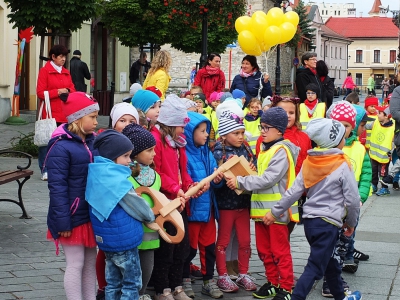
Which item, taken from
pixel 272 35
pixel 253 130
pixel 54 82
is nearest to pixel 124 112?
pixel 253 130

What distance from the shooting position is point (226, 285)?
22.3ft

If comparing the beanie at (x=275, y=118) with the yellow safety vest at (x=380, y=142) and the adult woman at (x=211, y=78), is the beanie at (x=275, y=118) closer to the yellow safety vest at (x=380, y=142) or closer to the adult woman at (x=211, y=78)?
the adult woman at (x=211, y=78)

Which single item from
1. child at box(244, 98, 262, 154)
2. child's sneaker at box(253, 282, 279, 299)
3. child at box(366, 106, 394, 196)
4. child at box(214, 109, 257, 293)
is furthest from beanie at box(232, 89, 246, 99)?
child's sneaker at box(253, 282, 279, 299)

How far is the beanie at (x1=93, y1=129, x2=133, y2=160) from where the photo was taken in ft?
17.9

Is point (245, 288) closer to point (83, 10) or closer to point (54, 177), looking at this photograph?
point (54, 177)

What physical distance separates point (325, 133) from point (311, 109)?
4665mm

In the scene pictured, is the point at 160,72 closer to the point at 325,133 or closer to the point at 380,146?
the point at 380,146

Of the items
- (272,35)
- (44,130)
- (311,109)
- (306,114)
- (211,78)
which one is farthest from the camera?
(272,35)

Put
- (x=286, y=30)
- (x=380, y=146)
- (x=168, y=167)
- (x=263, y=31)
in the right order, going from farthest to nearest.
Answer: (x=286, y=30)
(x=263, y=31)
(x=380, y=146)
(x=168, y=167)

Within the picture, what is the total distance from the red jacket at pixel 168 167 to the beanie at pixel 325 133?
113 cm

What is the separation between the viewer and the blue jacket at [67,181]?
5.55m

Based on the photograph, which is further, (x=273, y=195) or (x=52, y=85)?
(x=52, y=85)

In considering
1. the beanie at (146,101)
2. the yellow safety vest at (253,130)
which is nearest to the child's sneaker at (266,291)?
the beanie at (146,101)

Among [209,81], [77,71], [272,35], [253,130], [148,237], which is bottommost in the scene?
[148,237]
